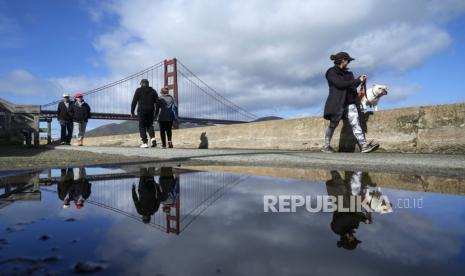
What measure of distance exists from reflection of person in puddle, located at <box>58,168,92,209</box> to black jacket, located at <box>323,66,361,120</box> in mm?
4227

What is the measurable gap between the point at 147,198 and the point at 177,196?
159mm

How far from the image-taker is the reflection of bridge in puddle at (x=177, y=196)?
1.45 meters

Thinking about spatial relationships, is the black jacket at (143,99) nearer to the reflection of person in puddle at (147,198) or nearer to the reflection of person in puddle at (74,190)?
the reflection of person in puddle at (74,190)

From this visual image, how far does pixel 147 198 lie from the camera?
191 cm

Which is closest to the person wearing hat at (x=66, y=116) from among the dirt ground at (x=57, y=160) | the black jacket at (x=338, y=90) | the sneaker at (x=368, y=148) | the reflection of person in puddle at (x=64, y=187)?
the dirt ground at (x=57, y=160)

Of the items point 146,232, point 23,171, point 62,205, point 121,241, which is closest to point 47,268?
point 121,241

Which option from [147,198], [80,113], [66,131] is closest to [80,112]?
[80,113]

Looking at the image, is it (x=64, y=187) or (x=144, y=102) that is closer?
(x=64, y=187)

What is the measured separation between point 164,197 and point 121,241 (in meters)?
0.80

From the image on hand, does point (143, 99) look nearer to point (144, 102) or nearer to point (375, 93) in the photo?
point (144, 102)

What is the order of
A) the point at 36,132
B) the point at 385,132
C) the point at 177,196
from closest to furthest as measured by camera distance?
the point at 177,196 → the point at 385,132 → the point at 36,132

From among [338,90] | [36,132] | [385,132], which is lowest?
[385,132]

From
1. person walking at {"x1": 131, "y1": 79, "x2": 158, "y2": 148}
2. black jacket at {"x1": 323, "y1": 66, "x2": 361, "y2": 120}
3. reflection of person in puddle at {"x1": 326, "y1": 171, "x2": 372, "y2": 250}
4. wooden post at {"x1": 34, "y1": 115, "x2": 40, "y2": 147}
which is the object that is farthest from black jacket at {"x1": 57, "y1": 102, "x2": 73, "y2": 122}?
reflection of person in puddle at {"x1": 326, "y1": 171, "x2": 372, "y2": 250}

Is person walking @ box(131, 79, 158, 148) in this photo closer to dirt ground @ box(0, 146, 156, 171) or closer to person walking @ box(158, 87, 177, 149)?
person walking @ box(158, 87, 177, 149)
